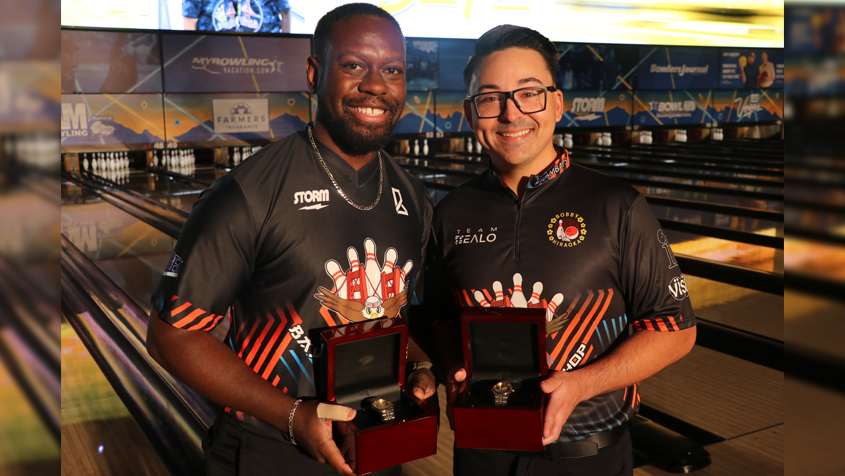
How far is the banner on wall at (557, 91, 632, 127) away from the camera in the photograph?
952cm

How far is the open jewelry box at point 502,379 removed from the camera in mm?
989

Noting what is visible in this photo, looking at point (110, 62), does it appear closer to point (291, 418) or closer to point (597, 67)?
point (597, 67)

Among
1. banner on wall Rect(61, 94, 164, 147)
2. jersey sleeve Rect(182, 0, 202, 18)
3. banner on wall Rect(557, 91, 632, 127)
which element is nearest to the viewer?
banner on wall Rect(61, 94, 164, 147)

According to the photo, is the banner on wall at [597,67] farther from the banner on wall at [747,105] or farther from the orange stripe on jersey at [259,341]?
the orange stripe on jersey at [259,341]

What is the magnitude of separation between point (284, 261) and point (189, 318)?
17 cm

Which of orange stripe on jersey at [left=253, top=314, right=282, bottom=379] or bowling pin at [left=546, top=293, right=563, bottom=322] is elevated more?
bowling pin at [left=546, top=293, right=563, bottom=322]

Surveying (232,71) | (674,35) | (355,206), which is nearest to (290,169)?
(355,206)

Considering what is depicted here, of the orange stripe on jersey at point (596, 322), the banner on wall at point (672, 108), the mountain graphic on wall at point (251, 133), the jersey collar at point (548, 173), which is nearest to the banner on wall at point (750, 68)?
the banner on wall at point (672, 108)

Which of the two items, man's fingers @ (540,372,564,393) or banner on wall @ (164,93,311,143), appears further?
banner on wall @ (164,93,311,143)

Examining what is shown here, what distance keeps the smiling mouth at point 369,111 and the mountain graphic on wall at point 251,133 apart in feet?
22.5

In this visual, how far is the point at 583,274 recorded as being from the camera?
1152 millimetres

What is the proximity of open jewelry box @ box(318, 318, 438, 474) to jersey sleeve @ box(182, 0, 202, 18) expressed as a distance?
Result: 7.23 meters

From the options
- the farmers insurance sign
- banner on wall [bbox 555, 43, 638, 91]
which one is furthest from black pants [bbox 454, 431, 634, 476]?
banner on wall [bbox 555, 43, 638, 91]

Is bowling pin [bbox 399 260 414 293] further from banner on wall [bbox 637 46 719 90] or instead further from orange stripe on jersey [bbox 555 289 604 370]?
banner on wall [bbox 637 46 719 90]
